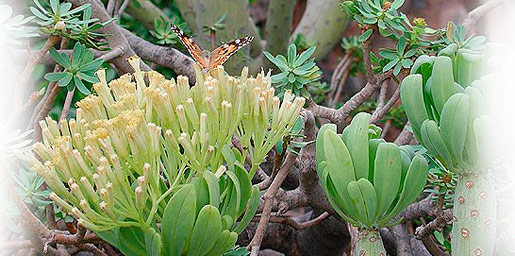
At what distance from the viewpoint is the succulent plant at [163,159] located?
1.66 feet

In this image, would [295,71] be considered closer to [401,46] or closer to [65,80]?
[401,46]

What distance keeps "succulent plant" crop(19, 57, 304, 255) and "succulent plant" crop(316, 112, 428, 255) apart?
6 cm

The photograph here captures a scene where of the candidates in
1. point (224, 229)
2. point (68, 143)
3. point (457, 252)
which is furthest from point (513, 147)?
point (68, 143)

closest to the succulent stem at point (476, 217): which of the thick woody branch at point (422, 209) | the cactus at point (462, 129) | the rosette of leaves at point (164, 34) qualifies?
the cactus at point (462, 129)

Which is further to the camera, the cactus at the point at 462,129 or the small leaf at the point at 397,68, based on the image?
the small leaf at the point at 397,68

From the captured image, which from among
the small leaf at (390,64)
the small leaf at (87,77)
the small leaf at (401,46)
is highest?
the small leaf at (87,77)

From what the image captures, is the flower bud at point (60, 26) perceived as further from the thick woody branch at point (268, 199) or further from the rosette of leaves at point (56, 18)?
the thick woody branch at point (268, 199)

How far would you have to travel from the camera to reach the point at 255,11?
101 inches

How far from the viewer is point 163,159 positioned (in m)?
0.54

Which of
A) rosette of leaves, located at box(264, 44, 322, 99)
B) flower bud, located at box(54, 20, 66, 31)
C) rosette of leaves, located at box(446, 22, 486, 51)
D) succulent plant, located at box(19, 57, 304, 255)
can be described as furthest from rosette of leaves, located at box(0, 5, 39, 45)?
rosette of leaves, located at box(446, 22, 486, 51)

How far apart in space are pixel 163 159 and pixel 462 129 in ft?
0.81

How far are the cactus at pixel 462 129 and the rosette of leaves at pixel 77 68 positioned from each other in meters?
0.38

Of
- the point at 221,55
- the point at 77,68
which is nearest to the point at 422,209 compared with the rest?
the point at 221,55

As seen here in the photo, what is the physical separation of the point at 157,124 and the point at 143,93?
37 millimetres
